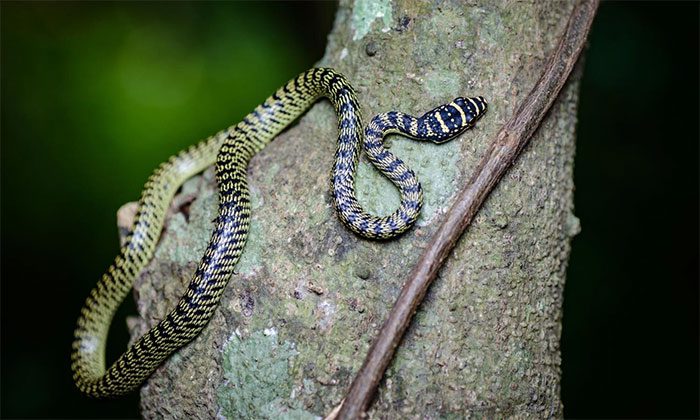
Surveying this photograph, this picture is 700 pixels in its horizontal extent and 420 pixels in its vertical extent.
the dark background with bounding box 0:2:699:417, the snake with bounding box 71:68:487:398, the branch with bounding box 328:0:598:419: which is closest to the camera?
the branch with bounding box 328:0:598:419

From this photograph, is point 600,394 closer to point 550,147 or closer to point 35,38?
point 550,147

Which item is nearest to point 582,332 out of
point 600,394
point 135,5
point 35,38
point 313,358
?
point 600,394

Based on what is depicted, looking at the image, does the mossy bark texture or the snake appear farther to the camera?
the snake

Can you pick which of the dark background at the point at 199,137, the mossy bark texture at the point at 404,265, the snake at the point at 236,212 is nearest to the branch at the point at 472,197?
the mossy bark texture at the point at 404,265

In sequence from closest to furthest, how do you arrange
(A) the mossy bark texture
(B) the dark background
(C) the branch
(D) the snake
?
(C) the branch < (A) the mossy bark texture < (D) the snake < (B) the dark background

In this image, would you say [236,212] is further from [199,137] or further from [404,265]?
[199,137]

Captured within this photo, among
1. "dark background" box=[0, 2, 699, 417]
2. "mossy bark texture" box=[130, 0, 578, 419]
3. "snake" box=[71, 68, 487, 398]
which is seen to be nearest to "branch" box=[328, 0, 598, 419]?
"mossy bark texture" box=[130, 0, 578, 419]

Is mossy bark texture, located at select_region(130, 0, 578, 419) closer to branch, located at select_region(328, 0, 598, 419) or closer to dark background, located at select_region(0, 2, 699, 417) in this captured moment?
branch, located at select_region(328, 0, 598, 419)
